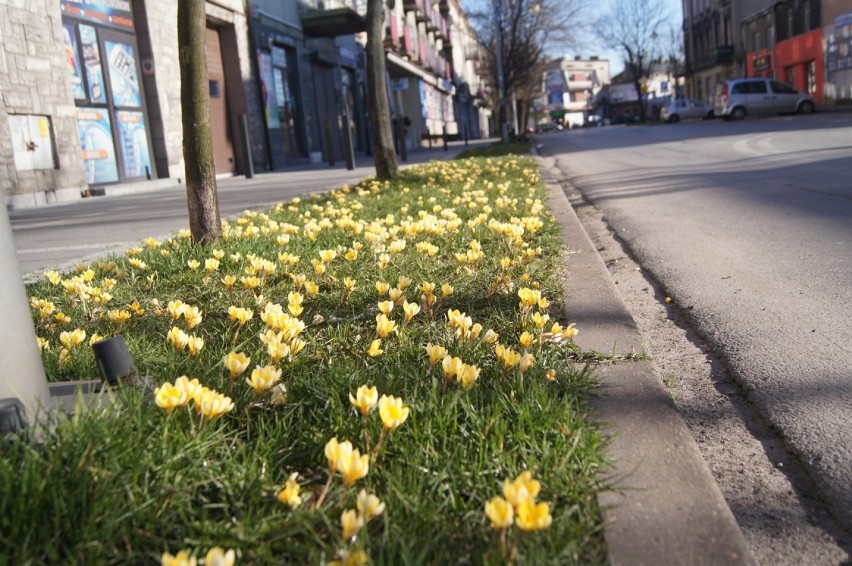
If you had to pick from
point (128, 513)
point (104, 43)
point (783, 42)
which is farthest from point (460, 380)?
point (783, 42)

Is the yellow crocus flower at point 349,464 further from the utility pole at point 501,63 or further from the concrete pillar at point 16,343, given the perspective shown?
the utility pole at point 501,63

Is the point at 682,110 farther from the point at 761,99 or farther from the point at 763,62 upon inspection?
the point at 761,99

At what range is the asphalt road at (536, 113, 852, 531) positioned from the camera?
7.75ft

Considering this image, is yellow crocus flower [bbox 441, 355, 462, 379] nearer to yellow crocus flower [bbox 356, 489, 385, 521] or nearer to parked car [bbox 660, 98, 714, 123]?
yellow crocus flower [bbox 356, 489, 385, 521]

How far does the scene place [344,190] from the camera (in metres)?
10.5

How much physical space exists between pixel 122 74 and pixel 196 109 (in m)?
12.5

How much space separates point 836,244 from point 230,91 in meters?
18.7

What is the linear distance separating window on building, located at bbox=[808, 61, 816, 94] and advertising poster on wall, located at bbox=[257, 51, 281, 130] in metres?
31.9

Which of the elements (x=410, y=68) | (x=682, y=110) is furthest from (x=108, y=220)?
(x=682, y=110)

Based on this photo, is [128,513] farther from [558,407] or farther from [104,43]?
[104,43]

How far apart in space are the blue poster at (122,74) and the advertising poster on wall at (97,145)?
0.70 metres

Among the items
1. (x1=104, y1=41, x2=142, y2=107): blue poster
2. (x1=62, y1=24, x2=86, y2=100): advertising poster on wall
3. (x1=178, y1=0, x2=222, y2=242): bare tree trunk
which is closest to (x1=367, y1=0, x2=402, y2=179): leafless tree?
(x1=62, y1=24, x2=86, y2=100): advertising poster on wall

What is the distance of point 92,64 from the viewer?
1507cm

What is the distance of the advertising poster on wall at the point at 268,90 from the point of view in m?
21.7
